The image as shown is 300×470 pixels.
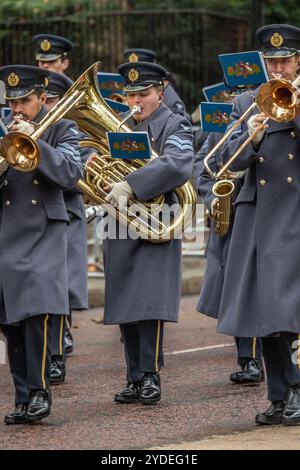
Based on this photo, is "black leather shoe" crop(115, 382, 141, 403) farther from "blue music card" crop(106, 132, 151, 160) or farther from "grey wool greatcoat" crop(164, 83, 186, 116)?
"grey wool greatcoat" crop(164, 83, 186, 116)

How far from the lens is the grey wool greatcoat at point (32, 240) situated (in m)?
8.27

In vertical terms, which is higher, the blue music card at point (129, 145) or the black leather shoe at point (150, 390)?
the blue music card at point (129, 145)

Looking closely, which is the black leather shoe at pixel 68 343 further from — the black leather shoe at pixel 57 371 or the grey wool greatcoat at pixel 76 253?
the black leather shoe at pixel 57 371

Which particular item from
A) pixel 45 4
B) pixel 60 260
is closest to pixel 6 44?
pixel 45 4

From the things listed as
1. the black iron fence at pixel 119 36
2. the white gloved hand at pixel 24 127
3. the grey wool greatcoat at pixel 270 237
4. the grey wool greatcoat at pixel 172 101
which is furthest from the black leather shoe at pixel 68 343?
the black iron fence at pixel 119 36

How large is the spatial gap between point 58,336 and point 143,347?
4.09 feet

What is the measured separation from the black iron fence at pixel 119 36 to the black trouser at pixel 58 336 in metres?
7.51

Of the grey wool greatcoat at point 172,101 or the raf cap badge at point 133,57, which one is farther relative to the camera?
the raf cap badge at point 133,57

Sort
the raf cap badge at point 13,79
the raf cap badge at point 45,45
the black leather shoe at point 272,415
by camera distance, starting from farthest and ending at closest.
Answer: the raf cap badge at point 45,45 < the raf cap badge at point 13,79 < the black leather shoe at point 272,415

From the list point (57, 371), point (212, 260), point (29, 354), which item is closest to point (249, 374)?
point (212, 260)

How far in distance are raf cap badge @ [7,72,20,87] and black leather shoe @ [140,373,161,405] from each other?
6.36 ft

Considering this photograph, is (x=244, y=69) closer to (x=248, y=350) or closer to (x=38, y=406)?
(x=248, y=350)
